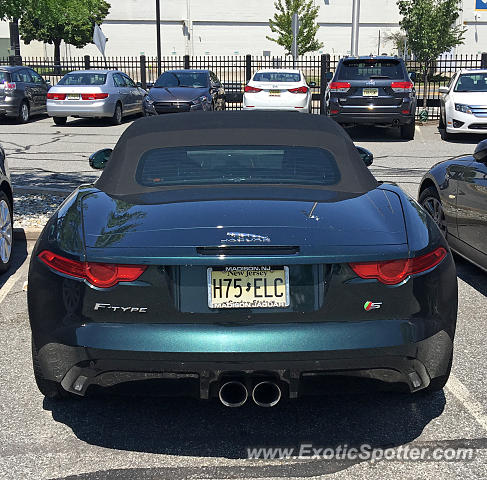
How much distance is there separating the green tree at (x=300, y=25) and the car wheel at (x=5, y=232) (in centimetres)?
6416

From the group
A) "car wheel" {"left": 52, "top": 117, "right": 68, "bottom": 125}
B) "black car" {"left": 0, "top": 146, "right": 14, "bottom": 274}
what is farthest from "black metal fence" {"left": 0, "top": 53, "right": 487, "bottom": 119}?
"black car" {"left": 0, "top": 146, "right": 14, "bottom": 274}

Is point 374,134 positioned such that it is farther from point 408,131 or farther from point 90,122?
point 90,122

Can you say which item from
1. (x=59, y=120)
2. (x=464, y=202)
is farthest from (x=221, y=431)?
(x=59, y=120)

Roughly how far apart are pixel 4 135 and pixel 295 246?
17.8 m

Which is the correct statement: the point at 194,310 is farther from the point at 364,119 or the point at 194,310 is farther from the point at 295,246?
the point at 364,119

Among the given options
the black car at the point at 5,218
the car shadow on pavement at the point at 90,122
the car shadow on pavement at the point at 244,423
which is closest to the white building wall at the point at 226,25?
the car shadow on pavement at the point at 90,122

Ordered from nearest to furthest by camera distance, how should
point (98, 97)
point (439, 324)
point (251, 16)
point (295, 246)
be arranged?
point (295, 246) → point (439, 324) → point (98, 97) → point (251, 16)

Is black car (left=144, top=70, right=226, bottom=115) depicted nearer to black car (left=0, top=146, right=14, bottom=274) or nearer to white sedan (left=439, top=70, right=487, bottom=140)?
white sedan (left=439, top=70, right=487, bottom=140)

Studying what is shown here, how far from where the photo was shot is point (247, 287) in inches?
130

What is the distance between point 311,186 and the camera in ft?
13.8

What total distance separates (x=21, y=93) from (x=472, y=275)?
1845 cm

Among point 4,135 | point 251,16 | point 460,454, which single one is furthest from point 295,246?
point 251,16

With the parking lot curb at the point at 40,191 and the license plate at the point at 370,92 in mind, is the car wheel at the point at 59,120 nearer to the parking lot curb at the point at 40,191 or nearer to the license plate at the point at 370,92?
the license plate at the point at 370,92

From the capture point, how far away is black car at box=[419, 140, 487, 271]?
6.19 metres
